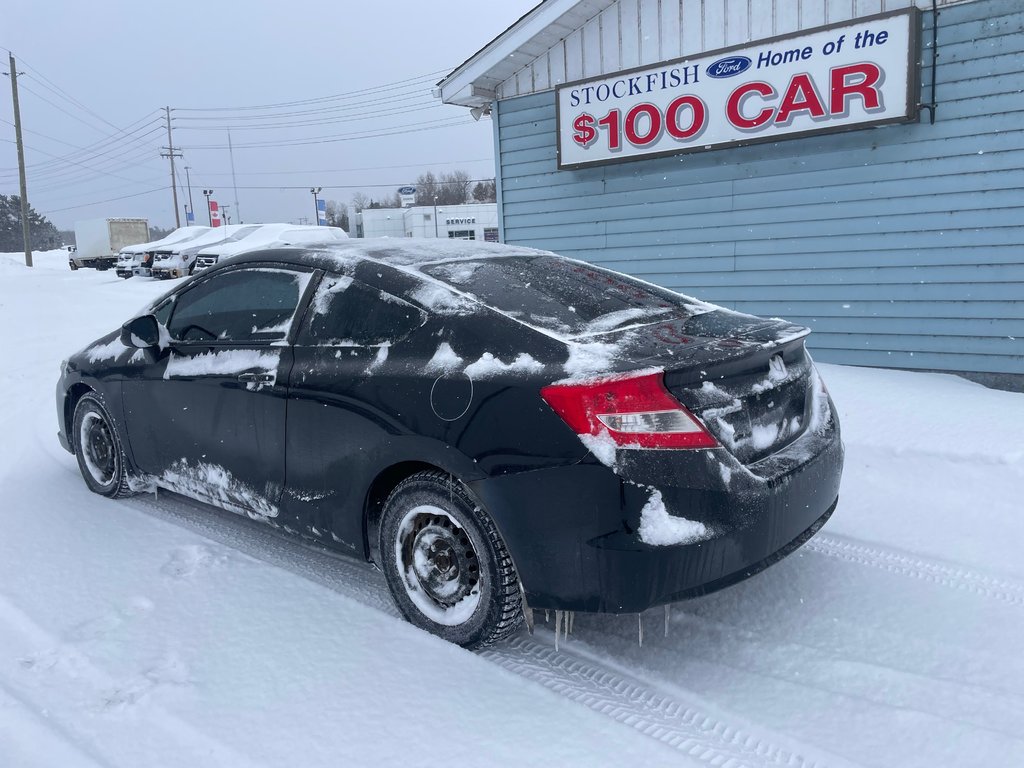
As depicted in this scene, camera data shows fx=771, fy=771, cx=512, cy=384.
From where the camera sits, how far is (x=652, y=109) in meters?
8.57

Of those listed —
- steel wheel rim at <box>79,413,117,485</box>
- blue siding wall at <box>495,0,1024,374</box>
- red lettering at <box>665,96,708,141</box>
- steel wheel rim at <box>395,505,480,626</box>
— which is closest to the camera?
steel wheel rim at <box>395,505,480,626</box>

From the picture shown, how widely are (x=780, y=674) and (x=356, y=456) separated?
5.71 ft

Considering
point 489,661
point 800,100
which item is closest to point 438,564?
point 489,661

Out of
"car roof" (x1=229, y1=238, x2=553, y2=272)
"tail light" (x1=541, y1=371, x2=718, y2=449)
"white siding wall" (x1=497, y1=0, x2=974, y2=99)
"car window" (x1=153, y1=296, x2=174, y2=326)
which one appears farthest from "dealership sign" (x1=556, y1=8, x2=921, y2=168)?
"car window" (x1=153, y1=296, x2=174, y2=326)

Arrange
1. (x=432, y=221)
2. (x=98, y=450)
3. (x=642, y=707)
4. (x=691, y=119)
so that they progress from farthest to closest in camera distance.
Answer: (x=432, y=221), (x=691, y=119), (x=98, y=450), (x=642, y=707)

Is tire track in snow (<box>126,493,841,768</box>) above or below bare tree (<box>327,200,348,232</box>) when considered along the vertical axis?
below

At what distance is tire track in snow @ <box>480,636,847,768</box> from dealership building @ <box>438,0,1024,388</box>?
236 inches

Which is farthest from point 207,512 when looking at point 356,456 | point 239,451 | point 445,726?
point 445,726

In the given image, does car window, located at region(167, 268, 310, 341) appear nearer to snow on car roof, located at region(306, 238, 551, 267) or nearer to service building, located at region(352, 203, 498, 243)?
snow on car roof, located at region(306, 238, 551, 267)

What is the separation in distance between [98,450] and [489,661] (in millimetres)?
3134

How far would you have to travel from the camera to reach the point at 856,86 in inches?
281

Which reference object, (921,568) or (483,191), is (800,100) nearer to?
(921,568)

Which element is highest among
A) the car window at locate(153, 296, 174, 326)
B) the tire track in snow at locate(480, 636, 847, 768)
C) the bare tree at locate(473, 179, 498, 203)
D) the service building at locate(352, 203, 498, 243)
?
the bare tree at locate(473, 179, 498, 203)

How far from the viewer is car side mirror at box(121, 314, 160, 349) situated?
3.98m
